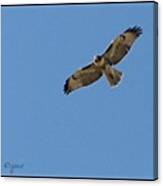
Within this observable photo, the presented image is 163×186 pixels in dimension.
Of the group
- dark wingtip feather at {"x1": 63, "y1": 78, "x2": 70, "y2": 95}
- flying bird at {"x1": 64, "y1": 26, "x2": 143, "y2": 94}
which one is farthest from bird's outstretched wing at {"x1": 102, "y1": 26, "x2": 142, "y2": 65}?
dark wingtip feather at {"x1": 63, "y1": 78, "x2": 70, "y2": 95}

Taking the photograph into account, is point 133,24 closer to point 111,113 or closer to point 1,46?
point 111,113

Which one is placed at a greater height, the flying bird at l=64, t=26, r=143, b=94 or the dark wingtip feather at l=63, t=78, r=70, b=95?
the flying bird at l=64, t=26, r=143, b=94

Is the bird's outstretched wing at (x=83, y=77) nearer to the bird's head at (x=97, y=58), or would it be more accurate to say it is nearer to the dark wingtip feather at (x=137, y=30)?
the bird's head at (x=97, y=58)

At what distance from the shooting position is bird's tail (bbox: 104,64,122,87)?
5.65ft

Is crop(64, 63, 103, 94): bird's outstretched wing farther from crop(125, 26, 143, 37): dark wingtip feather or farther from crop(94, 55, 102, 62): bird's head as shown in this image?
crop(125, 26, 143, 37): dark wingtip feather

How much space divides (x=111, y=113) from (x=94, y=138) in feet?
0.22

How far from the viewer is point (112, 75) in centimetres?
173

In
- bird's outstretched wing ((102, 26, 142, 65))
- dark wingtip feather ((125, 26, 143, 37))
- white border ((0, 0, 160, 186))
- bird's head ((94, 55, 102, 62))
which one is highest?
dark wingtip feather ((125, 26, 143, 37))

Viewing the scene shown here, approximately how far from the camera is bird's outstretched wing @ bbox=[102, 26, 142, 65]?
1.72 metres

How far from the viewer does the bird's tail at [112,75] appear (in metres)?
1.72

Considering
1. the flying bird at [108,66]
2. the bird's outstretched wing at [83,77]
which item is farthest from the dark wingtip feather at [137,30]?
the bird's outstretched wing at [83,77]

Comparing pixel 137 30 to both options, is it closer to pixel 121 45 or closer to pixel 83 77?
pixel 121 45

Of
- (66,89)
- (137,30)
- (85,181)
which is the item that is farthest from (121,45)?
(85,181)

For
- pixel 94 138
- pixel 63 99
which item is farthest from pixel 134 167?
pixel 63 99
